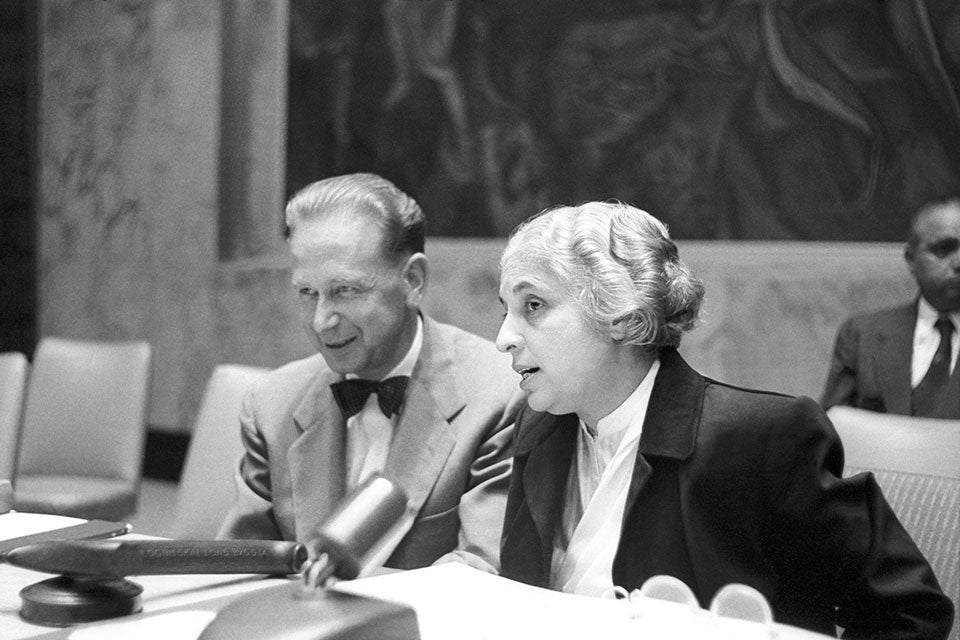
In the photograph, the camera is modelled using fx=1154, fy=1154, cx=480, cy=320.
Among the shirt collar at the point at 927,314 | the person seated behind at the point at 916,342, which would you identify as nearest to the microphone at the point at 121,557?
the person seated behind at the point at 916,342

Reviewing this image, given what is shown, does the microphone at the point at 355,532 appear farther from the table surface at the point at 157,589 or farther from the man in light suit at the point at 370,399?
the man in light suit at the point at 370,399

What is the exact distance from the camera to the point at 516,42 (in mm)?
7480

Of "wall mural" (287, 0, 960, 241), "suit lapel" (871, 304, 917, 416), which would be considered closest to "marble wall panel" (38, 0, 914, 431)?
"wall mural" (287, 0, 960, 241)

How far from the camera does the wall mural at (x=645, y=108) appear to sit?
6098 mm

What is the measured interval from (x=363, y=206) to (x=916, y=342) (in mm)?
3259

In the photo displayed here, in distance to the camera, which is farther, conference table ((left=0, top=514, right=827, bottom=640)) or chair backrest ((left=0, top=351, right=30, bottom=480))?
chair backrest ((left=0, top=351, right=30, bottom=480))

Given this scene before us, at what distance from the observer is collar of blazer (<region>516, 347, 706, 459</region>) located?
2.00 metres

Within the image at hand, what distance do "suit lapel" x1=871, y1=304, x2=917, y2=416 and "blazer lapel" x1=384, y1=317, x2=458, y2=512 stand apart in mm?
2884

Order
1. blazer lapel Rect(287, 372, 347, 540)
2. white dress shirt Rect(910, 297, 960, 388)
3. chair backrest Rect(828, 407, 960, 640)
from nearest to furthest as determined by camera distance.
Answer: chair backrest Rect(828, 407, 960, 640) → blazer lapel Rect(287, 372, 347, 540) → white dress shirt Rect(910, 297, 960, 388)

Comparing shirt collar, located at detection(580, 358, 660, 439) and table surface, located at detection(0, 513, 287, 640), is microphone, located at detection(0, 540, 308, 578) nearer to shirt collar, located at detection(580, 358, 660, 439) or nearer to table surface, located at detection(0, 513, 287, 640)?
table surface, located at detection(0, 513, 287, 640)

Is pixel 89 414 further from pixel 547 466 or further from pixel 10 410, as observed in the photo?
pixel 547 466

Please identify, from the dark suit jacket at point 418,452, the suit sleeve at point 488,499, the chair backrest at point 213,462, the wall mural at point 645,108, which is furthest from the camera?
the wall mural at point 645,108

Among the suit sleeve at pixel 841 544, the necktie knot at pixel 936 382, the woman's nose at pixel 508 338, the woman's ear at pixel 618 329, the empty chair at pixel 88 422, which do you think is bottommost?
the empty chair at pixel 88 422

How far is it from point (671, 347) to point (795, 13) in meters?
4.73
